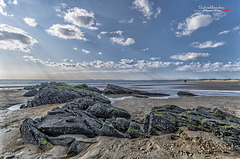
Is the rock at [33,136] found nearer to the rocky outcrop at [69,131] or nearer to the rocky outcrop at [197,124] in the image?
the rocky outcrop at [69,131]

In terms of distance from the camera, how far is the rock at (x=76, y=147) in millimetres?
5085

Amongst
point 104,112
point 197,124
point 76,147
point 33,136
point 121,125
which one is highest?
point 197,124

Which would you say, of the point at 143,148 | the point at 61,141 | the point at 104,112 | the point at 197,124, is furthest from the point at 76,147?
the point at 197,124

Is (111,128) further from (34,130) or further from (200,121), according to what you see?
(200,121)

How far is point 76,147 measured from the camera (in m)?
5.33

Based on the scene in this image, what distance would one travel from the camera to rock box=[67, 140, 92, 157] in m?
5.09

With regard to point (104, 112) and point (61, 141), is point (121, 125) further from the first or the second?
point (61, 141)

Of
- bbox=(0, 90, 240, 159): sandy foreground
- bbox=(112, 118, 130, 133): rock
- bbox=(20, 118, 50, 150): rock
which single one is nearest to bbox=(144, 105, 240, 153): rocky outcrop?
bbox=(0, 90, 240, 159): sandy foreground

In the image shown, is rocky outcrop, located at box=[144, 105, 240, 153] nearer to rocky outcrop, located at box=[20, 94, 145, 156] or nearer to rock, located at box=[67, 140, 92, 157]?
rocky outcrop, located at box=[20, 94, 145, 156]

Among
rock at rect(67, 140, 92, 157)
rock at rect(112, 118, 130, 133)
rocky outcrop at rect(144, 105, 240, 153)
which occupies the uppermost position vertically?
rocky outcrop at rect(144, 105, 240, 153)

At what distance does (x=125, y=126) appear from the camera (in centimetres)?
714

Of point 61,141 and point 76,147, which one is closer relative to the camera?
point 76,147

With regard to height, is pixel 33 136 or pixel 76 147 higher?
pixel 33 136

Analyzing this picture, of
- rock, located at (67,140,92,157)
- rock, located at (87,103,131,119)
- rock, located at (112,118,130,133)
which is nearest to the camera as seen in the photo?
rock, located at (67,140,92,157)
